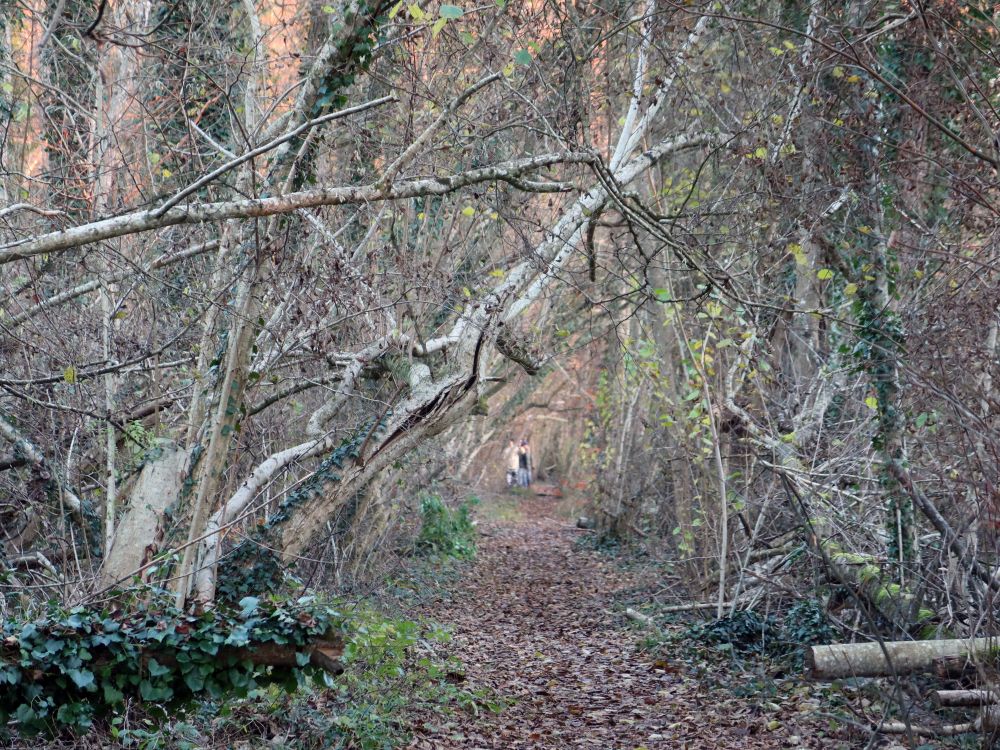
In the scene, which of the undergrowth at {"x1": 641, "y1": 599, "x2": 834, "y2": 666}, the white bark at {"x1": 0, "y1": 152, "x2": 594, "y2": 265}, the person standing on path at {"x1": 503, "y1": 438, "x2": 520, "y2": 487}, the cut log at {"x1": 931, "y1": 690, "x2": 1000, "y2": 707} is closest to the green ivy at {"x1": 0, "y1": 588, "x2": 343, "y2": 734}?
the white bark at {"x1": 0, "y1": 152, "x2": 594, "y2": 265}

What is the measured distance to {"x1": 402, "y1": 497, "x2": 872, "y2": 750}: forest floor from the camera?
6.27m

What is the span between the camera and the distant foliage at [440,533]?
15091 millimetres

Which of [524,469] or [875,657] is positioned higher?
[524,469]

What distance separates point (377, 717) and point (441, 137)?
4.62 metres

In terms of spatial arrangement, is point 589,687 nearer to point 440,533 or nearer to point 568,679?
point 568,679

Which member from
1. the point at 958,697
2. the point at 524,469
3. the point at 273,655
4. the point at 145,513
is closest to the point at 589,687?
the point at 958,697

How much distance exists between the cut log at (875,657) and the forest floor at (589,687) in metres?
0.47

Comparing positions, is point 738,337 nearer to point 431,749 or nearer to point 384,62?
point 384,62

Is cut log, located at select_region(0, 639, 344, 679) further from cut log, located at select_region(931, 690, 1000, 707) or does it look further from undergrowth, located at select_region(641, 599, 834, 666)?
undergrowth, located at select_region(641, 599, 834, 666)

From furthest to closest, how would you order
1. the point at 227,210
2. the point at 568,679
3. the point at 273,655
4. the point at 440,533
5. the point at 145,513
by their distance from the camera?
1. the point at 440,533
2. the point at 568,679
3. the point at 145,513
4. the point at 273,655
5. the point at 227,210

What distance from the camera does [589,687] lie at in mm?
7855

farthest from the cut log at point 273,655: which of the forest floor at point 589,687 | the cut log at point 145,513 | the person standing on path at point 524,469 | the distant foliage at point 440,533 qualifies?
the person standing on path at point 524,469

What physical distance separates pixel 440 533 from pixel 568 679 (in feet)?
25.2

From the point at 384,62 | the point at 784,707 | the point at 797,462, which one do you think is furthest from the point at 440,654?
the point at 384,62
